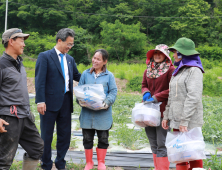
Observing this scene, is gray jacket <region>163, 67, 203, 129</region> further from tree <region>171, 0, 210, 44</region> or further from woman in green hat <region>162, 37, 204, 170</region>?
tree <region>171, 0, 210, 44</region>

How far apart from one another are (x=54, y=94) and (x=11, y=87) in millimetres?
787

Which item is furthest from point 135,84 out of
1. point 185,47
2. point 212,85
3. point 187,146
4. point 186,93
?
point 187,146

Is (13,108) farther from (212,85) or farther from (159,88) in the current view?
(212,85)

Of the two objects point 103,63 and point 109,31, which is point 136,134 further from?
point 109,31

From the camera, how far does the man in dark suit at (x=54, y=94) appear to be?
3.15 metres

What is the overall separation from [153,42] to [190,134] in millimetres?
34893

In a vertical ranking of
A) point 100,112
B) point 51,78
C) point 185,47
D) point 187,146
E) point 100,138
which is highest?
point 185,47

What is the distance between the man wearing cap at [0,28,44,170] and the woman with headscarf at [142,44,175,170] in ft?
4.70

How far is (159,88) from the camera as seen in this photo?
3.12m

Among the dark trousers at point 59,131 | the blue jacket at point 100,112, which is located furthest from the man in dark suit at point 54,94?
the blue jacket at point 100,112

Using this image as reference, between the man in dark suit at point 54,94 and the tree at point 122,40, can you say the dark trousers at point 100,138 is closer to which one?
the man in dark suit at point 54,94

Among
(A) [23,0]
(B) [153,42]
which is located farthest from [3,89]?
(A) [23,0]

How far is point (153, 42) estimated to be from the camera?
36281 millimetres

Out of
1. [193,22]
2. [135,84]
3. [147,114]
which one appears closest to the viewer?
[147,114]
